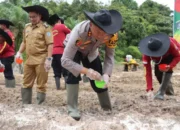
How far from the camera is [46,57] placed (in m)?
4.64

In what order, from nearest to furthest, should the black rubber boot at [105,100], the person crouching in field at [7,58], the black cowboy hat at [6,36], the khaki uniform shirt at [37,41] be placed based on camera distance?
the black rubber boot at [105,100] → the khaki uniform shirt at [37,41] → the black cowboy hat at [6,36] → the person crouching in field at [7,58]

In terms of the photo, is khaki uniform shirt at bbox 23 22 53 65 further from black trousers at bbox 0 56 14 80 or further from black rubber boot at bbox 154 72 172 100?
black trousers at bbox 0 56 14 80

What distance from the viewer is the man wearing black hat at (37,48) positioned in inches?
181

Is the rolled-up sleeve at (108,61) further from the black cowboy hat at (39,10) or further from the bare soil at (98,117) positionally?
the black cowboy hat at (39,10)

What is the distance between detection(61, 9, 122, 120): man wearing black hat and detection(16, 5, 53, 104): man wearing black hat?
0.70 meters

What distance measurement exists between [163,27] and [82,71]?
23.5 m

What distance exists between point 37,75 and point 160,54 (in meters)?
1.66

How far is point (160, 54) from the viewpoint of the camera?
15.3 ft

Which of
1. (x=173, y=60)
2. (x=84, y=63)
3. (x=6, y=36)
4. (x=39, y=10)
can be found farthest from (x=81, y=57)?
(x=6, y=36)

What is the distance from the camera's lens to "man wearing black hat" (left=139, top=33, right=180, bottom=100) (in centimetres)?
471

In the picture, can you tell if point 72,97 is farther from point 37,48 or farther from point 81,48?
point 37,48

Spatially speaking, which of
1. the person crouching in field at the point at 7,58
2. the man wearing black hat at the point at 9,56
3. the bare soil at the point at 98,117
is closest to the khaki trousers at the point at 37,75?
the bare soil at the point at 98,117

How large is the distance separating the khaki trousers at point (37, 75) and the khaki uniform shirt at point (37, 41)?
8 centimetres

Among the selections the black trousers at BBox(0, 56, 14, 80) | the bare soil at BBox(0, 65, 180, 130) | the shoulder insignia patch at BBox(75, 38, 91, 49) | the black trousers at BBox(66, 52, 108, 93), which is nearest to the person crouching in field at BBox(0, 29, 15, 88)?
the black trousers at BBox(0, 56, 14, 80)
